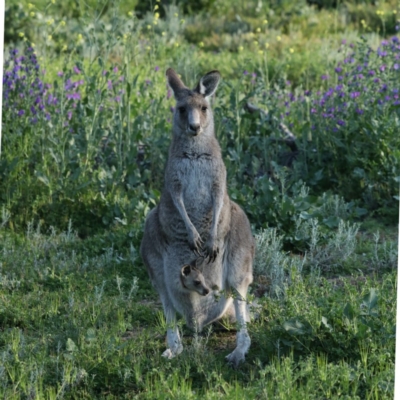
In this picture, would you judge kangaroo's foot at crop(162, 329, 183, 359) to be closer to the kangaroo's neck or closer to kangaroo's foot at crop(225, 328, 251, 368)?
kangaroo's foot at crop(225, 328, 251, 368)

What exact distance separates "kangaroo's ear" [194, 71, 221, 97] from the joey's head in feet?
3.40

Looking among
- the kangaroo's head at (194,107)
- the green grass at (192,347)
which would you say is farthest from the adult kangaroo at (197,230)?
the green grass at (192,347)

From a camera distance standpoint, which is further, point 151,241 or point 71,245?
point 71,245

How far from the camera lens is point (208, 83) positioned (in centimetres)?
510

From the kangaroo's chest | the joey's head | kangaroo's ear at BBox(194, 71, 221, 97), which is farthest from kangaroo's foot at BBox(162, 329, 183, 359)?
kangaroo's ear at BBox(194, 71, 221, 97)

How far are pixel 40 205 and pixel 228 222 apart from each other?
2743 mm

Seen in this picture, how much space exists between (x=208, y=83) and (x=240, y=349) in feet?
5.14

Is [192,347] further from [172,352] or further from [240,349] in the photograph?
[240,349]

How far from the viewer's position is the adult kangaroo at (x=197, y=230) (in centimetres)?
493

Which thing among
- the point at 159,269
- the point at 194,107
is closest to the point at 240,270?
the point at 159,269

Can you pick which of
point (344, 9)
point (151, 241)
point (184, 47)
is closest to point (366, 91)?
point (151, 241)

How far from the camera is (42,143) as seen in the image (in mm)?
7832

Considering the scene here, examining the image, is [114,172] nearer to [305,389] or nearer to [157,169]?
[157,169]

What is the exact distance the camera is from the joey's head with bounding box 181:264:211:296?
4848 millimetres
